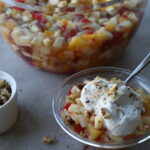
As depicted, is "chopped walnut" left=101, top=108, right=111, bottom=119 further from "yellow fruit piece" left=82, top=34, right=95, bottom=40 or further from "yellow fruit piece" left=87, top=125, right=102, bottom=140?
"yellow fruit piece" left=82, top=34, right=95, bottom=40

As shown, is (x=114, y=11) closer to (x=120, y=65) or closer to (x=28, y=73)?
(x=120, y=65)

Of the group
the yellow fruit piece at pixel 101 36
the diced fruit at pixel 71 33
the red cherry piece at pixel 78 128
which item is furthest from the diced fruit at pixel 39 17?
the red cherry piece at pixel 78 128

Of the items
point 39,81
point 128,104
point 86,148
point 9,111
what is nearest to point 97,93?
point 128,104

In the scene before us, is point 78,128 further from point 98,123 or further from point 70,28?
point 70,28

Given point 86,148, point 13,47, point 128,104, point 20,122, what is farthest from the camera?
point 13,47

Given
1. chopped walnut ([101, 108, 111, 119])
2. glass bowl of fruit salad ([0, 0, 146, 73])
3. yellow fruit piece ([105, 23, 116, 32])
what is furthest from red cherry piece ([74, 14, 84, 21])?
chopped walnut ([101, 108, 111, 119])

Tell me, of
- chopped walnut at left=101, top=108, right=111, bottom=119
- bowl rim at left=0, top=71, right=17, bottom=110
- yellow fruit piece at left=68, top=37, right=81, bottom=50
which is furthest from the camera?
yellow fruit piece at left=68, top=37, right=81, bottom=50

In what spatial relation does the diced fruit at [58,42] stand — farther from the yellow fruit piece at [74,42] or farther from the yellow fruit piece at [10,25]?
the yellow fruit piece at [10,25]
